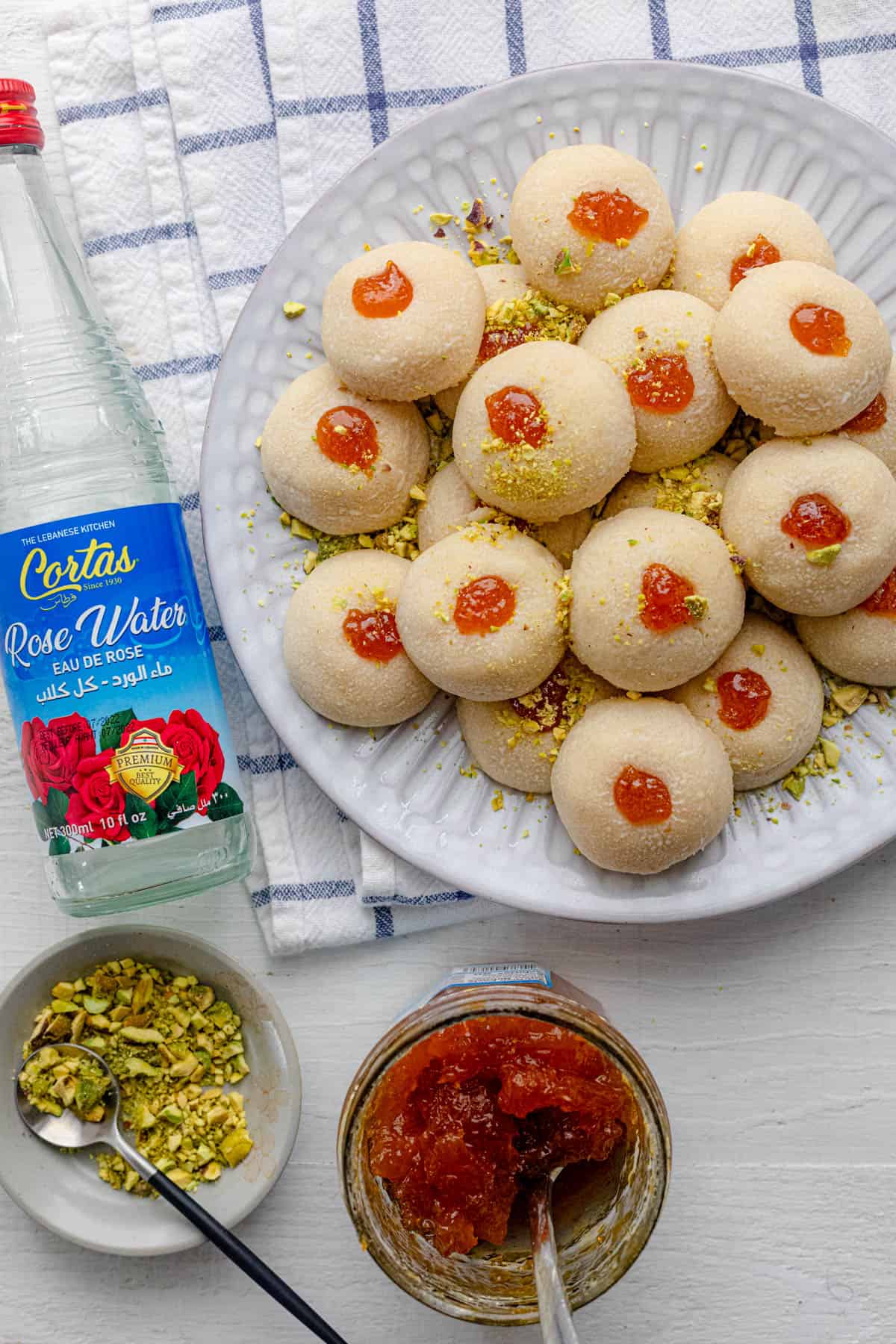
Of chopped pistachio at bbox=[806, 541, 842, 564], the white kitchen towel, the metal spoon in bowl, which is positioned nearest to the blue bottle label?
the white kitchen towel

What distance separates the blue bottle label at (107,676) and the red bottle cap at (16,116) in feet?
1.34

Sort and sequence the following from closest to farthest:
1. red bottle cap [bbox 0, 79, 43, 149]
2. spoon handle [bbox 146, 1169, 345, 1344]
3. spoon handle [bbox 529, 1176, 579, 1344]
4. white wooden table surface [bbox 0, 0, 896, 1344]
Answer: spoon handle [bbox 529, 1176, 579, 1344], red bottle cap [bbox 0, 79, 43, 149], spoon handle [bbox 146, 1169, 345, 1344], white wooden table surface [bbox 0, 0, 896, 1344]

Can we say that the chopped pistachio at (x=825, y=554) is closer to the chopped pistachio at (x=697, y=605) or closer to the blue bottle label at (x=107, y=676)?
the chopped pistachio at (x=697, y=605)

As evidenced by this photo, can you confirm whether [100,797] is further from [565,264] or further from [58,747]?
[565,264]

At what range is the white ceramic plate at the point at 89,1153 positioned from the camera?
136cm

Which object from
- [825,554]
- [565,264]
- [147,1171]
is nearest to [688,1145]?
[147,1171]

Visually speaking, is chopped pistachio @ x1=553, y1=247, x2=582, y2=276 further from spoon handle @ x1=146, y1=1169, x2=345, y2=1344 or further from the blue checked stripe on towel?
spoon handle @ x1=146, y1=1169, x2=345, y2=1344

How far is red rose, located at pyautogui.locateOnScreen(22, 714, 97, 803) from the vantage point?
1.23m

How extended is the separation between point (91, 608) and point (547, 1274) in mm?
823

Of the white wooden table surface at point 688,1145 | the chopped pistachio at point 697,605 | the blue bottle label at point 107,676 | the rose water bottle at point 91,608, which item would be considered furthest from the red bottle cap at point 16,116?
the chopped pistachio at point 697,605

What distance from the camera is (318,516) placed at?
130 centimetres

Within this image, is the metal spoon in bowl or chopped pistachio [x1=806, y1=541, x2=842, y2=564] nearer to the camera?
chopped pistachio [x1=806, y1=541, x2=842, y2=564]

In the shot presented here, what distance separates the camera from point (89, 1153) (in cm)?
140

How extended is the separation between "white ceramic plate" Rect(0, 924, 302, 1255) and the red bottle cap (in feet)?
2.93
